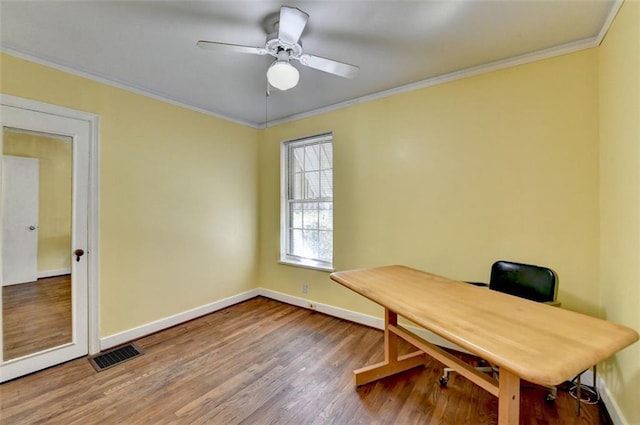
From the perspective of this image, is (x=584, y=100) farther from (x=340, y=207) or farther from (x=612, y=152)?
(x=340, y=207)

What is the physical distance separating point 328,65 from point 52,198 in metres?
2.53

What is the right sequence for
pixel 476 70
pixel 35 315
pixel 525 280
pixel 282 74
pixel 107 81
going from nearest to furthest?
pixel 282 74
pixel 525 280
pixel 35 315
pixel 476 70
pixel 107 81

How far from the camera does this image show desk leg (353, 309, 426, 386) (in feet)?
6.58

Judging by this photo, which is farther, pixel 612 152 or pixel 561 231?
pixel 561 231

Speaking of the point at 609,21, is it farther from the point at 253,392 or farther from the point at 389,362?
the point at 253,392

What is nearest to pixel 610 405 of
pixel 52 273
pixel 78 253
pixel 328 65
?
pixel 328 65

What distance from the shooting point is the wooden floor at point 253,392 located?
→ 1697 millimetres

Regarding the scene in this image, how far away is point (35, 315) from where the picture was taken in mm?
2205

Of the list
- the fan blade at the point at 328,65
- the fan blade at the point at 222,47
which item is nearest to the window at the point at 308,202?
the fan blade at the point at 328,65

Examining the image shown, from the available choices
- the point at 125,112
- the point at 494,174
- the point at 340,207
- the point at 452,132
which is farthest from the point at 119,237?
the point at 494,174

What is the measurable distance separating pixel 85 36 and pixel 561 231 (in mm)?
3797

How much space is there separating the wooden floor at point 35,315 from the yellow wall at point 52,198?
16 centimetres

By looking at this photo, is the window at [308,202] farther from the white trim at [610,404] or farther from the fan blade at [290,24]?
the white trim at [610,404]

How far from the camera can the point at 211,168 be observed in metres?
3.38
